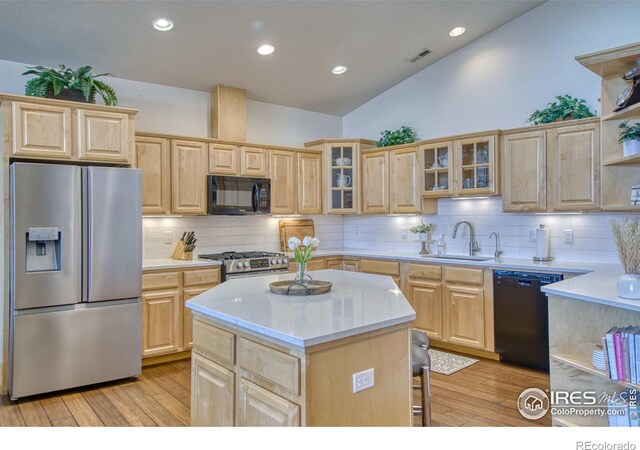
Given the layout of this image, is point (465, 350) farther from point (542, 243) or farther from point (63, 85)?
point (63, 85)

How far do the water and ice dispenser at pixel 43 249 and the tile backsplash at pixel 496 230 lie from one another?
144 inches

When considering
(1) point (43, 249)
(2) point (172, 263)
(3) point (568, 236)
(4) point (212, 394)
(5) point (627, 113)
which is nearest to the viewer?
(4) point (212, 394)

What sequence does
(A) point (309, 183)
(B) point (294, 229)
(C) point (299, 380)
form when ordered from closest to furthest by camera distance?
1. (C) point (299, 380)
2. (A) point (309, 183)
3. (B) point (294, 229)

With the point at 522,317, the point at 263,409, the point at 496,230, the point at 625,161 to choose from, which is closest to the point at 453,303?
the point at 522,317

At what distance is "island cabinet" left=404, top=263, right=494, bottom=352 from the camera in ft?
13.2

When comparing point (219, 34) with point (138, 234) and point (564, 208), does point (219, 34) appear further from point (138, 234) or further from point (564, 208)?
point (564, 208)

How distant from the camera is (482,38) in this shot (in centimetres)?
466

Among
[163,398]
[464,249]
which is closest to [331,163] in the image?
[464,249]

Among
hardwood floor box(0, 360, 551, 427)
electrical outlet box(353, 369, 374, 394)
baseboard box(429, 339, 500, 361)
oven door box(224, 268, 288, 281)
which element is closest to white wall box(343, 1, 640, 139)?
baseboard box(429, 339, 500, 361)

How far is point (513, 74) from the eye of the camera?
4.45m

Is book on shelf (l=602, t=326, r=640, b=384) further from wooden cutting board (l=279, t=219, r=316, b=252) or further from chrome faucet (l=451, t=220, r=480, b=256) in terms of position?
wooden cutting board (l=279, t=219, r=316, b=252)

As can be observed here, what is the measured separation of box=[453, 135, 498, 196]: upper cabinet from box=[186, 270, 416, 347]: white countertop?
7.09 ft

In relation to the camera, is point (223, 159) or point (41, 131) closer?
point (41, 131)

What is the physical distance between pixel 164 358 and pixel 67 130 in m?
2.17
